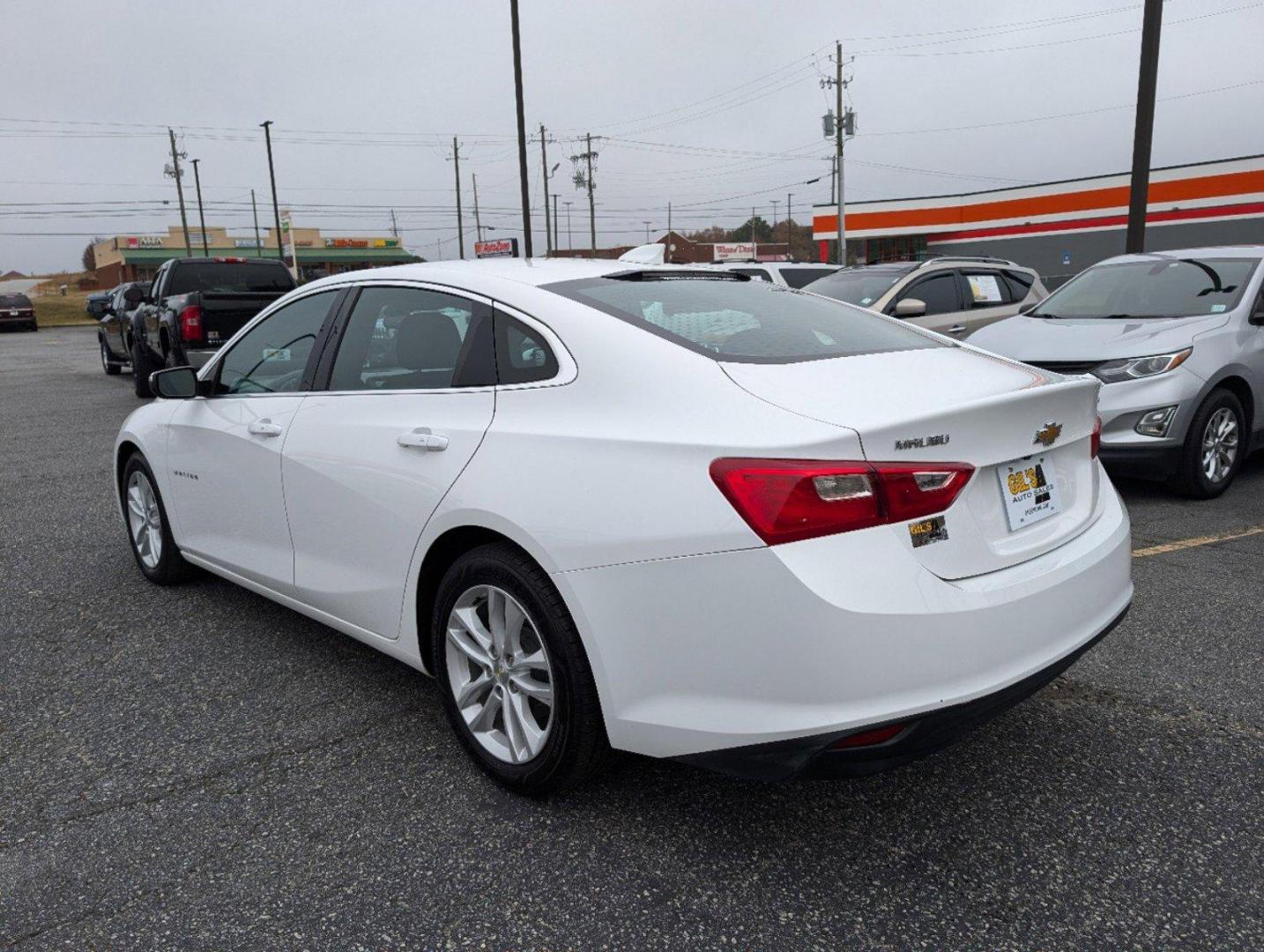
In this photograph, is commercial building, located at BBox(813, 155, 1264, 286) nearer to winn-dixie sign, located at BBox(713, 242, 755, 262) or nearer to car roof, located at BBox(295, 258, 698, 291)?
winn-dixie sign, located at BBox(713, 242, 755, 262)

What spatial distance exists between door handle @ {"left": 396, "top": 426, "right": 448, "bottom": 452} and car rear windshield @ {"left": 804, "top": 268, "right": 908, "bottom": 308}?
26.4 ft

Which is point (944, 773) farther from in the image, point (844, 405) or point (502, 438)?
point (502, 438)

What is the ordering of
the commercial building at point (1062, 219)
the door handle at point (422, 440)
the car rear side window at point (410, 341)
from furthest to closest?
the commercial building at point (1062, 219), the car rear side window at point (410, 341), the door handle at point (422, 440)

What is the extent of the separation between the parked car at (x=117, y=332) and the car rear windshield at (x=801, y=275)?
9545 mm

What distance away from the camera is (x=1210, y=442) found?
662cm

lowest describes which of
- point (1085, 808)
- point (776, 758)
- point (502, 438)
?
point (1085, 808)

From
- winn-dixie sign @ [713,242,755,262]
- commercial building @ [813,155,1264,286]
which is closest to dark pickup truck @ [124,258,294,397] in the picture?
commercial building @ [813,155,1264,286]

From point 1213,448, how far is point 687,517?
5700mm

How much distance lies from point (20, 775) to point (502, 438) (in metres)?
1.92

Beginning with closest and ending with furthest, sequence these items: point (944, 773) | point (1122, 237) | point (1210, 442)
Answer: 1. point (944, 773)
2. point (1210, 442)
3. point (1122, 237)

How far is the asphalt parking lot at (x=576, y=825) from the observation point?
7.86ft

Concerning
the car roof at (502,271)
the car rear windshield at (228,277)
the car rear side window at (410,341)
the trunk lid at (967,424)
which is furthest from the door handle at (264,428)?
the car rear windshield at (228,277)

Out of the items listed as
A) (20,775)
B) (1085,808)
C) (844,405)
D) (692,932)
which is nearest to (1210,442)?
(1085,808)

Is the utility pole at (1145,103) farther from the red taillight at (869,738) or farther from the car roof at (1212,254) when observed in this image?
the red taillight at (869,738)
